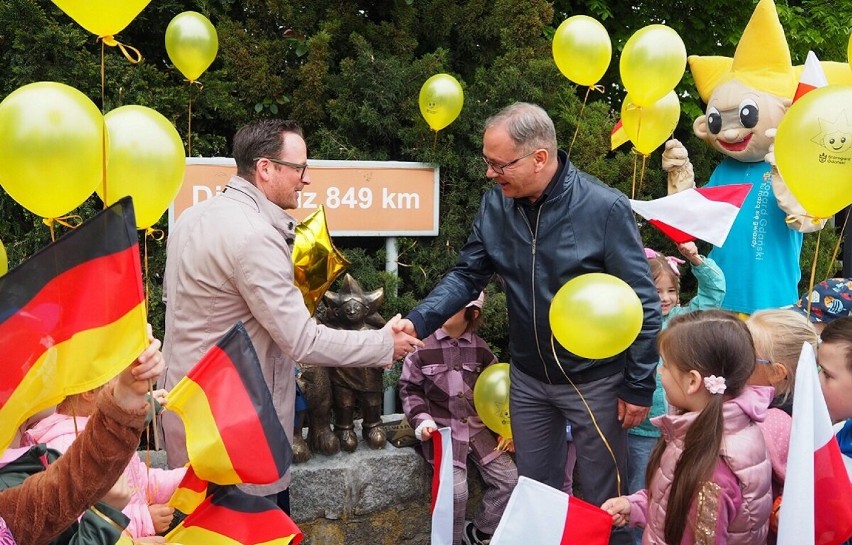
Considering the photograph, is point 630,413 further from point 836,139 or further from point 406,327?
point 836,139

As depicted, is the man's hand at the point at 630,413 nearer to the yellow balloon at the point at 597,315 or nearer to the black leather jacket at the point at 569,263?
the black leather jacket at the point at 569,263

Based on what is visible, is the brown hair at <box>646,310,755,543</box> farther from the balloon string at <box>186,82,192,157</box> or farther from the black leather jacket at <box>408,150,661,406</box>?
the balloon string at <box>186,82,192,157</box>

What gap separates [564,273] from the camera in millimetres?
3025

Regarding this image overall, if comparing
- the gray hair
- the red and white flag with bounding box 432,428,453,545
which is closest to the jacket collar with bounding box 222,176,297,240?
the gray hair

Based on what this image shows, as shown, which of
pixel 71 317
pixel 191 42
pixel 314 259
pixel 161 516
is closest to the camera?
pixel 71 317

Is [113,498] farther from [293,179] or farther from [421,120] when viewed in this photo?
[421,120]

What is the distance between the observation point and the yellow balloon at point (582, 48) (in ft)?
13.1

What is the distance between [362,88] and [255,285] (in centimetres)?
246

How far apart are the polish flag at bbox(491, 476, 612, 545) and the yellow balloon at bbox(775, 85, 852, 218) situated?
4.14 feet

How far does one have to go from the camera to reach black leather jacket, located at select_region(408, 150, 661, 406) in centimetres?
300

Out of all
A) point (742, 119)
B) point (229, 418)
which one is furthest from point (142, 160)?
point (742, 119)

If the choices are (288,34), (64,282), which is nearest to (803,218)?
(288,34)

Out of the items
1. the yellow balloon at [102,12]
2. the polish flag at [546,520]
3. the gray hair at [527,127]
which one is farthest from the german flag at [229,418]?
the gray hair at [527,127]

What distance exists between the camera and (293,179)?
9.94 feet
